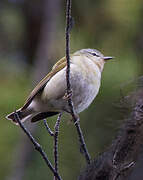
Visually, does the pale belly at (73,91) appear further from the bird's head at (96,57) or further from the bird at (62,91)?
the bird's head at (96,57)

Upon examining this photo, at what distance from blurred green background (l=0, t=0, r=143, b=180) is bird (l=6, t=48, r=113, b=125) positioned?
1.08m

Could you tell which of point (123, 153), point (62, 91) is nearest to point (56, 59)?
point (62, 91)

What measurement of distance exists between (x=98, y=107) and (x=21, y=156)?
4.58 feet

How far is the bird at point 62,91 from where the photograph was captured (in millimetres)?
3355

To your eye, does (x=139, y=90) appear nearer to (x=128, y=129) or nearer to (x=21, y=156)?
(x=128, y=129)

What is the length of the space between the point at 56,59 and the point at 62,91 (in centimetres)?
274

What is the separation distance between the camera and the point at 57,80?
345cm

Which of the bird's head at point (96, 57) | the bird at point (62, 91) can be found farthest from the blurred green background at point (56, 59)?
the bird at point (62, 91)

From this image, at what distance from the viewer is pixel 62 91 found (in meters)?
3.39

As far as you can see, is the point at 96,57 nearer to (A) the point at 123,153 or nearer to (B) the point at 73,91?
(B) the point at 73,91

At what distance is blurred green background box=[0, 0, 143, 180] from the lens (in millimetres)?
4941

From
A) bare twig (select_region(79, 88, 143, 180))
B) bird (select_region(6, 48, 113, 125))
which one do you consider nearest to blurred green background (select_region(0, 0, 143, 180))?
bird (select_region(6, 48, 113, 125))

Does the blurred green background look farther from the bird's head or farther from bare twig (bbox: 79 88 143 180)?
bare twig (bbox: 79 88 143 180)

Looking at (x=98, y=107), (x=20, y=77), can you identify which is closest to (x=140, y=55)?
(x=98, y=107)
